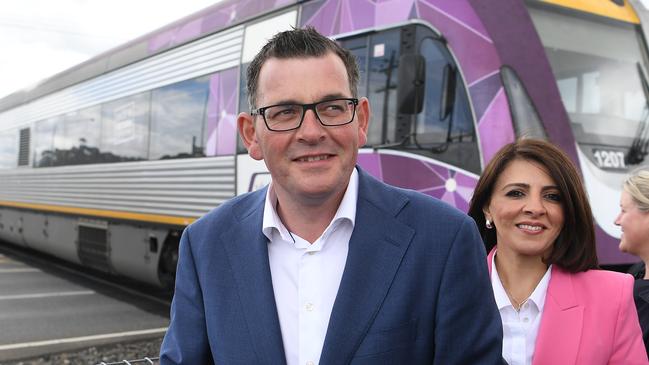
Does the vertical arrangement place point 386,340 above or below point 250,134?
below

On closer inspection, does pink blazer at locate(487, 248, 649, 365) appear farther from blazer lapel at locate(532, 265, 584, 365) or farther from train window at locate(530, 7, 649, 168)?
train window at locate(530, 7, 649, 168)

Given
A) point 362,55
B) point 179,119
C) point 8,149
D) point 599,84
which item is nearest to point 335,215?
point 362,55

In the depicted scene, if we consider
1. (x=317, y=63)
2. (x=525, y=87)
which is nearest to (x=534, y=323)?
(x=317, y=63)

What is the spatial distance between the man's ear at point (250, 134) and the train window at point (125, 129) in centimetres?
652

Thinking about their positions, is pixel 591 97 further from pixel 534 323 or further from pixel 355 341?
pixel 355 341

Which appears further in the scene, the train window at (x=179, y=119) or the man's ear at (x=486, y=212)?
the train window at (x=179, y=119)

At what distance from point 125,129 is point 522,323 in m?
7.39

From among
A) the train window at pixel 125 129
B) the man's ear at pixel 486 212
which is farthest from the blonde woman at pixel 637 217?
the train window at pixel 125 129

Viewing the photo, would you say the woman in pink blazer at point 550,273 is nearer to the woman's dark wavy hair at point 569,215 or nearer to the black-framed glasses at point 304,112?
the woman's dark wavy hair at point 569,215

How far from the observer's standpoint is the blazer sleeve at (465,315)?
1.52m

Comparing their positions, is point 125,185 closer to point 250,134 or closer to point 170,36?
point 170,36

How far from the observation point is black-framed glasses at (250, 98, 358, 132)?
1570 millimetres

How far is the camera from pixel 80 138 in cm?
995

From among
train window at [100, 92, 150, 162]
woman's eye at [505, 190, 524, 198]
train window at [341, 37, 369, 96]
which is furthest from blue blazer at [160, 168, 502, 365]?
train window at [100, 92, 150, 162]
